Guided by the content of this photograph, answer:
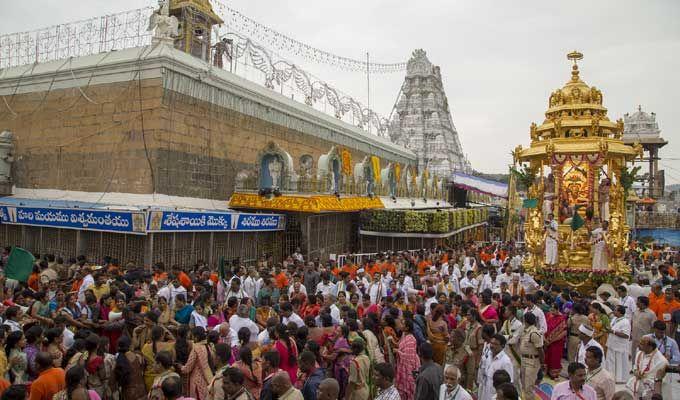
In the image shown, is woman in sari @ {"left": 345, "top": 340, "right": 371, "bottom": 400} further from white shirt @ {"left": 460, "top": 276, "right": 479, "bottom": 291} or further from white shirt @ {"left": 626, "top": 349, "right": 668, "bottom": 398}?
white shirt @ {"left": 460, "top": 276, "right": 479, "bottom": 291}

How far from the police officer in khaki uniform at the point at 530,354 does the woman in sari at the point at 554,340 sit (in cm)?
123

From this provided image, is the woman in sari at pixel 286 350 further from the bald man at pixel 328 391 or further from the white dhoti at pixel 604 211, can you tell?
the white dhoti at pixel 604 211

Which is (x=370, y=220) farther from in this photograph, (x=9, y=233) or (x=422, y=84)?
(x=422, y=84)

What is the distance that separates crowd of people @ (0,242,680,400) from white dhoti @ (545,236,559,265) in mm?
3642

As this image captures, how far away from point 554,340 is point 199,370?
574cm

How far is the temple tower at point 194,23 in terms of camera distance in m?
21.5

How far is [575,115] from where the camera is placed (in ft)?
50.1

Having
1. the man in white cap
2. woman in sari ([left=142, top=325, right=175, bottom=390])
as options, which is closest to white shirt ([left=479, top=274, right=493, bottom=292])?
the man in white cap

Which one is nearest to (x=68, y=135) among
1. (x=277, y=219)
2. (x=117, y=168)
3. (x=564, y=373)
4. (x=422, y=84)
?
(x=117, y=168)

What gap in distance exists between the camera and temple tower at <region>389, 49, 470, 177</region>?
51.2m

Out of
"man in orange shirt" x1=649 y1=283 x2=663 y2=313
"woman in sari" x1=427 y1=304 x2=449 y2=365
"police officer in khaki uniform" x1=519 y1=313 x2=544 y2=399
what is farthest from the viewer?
"man in orange shirt" x1=649 y1=283 x2=663 y2=313

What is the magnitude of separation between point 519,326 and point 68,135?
1680cm

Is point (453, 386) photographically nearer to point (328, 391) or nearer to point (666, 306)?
point (328, 391)

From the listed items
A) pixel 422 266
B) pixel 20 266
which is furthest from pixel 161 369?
pixel 422 266
